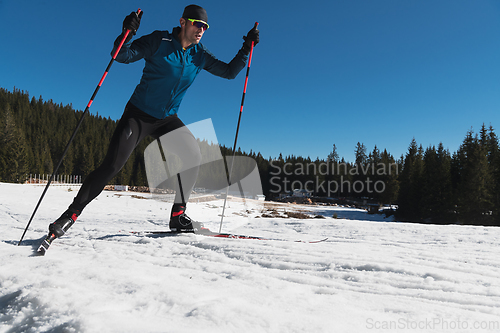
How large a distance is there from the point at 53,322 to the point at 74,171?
7362 centimetres

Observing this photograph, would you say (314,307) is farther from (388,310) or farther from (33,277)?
(33,277)

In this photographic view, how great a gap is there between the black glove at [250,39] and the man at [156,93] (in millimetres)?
422

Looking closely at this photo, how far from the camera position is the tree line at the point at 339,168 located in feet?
88.5

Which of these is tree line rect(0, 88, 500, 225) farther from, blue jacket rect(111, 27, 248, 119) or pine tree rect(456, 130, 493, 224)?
blue jacket rect(111, 27, 248, 119)

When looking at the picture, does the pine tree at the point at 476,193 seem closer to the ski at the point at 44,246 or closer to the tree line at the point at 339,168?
the tree line at the point at 339,168

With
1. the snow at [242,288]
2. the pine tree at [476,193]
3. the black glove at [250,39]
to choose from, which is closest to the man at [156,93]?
the black glove at [250,39]

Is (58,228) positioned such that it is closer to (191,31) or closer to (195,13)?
(191,31)

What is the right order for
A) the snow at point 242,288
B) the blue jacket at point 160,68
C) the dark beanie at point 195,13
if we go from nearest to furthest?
the snow at point 242,288, the blue jacket at point 160,68, the dark beanie at point 195,13

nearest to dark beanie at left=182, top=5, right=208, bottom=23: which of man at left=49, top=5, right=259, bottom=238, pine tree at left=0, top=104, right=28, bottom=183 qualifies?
man at left=49, top=5, right=259, bottom=238

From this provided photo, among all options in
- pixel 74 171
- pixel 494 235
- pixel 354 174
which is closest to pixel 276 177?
pixel 354 174

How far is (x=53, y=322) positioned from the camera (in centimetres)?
100

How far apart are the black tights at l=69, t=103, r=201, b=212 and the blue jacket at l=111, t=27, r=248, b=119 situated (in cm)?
11

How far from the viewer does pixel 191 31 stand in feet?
8.57

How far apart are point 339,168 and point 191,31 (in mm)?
72519
